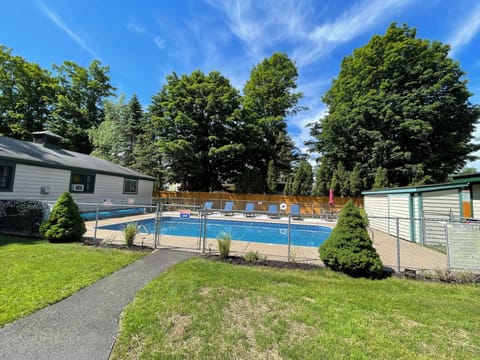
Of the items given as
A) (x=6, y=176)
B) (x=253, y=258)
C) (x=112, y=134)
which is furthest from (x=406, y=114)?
(x=112, y=134)

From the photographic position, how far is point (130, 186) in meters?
18.5

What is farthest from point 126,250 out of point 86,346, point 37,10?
point 37,10

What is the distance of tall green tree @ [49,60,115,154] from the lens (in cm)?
2669

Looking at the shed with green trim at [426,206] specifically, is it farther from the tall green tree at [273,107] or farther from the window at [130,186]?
the window at [130,186]

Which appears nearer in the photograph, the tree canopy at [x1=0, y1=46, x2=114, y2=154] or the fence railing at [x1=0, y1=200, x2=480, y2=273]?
the fence railing at [x1=0, y1=200, x2=480, y2=273]

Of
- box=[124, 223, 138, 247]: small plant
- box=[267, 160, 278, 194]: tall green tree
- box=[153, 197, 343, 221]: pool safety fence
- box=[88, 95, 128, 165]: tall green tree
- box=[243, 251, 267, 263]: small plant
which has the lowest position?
box=[243, 251, 267, 263]: small plant

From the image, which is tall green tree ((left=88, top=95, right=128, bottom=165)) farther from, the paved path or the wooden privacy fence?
the paved path

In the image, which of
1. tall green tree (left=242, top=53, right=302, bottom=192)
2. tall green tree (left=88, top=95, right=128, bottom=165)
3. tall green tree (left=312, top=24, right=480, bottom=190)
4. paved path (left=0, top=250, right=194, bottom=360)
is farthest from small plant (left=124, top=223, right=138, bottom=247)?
tall green tree (left=88, top=95, right=128, bottom=165)

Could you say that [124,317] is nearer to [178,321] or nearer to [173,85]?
[178,321]

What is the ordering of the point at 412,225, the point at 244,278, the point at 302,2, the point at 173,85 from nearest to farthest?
the point at 244,278 → the point at 412,225 → the point at 302,2 → the point at 173,85

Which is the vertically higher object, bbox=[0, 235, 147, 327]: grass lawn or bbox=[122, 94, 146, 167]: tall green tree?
bbox=[122, 94, 146, 167]: tall green tree

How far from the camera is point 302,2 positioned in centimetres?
1060

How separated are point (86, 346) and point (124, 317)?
0.57 meters

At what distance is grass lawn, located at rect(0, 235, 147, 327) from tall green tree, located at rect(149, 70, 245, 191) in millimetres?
15803
